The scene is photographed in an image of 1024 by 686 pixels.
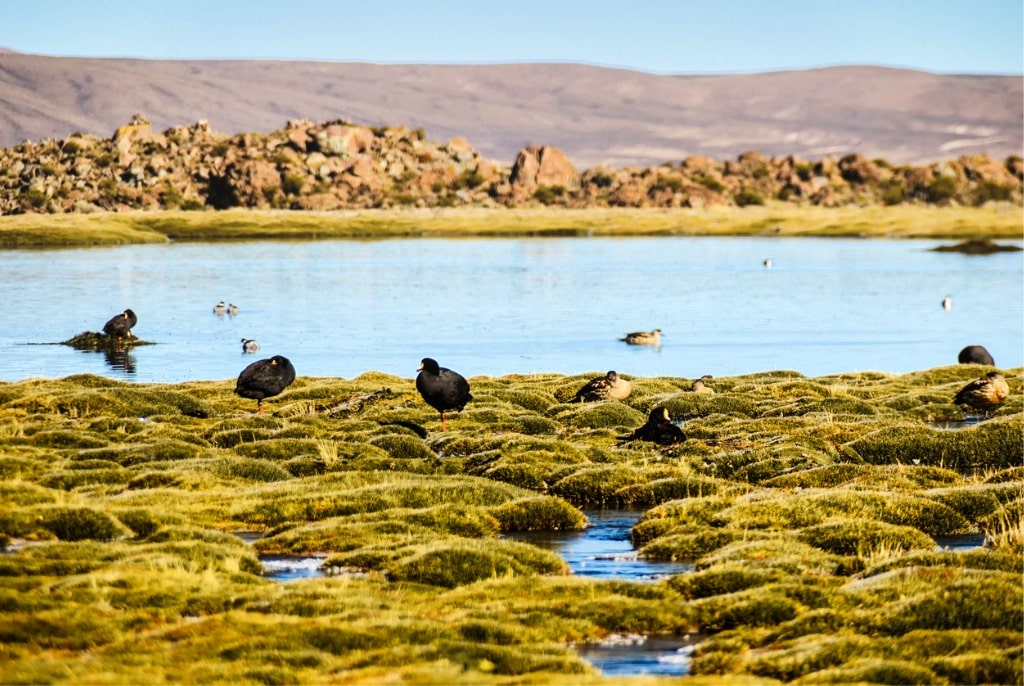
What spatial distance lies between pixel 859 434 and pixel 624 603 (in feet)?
61.9

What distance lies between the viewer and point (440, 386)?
3569cm

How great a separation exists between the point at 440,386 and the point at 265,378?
6.09 metres

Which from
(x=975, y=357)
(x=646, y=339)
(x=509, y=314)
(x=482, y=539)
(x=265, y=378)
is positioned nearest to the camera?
(x=482, y=539)

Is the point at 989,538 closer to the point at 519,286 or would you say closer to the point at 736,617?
the point at 736,617

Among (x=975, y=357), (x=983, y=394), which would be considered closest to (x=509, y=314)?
(x=975, y=357)

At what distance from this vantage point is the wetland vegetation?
15875mm

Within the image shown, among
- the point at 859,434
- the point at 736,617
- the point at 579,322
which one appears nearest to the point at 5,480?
the point at 736,617

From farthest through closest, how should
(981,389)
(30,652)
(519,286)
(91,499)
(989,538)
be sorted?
1. (519,286)
2. (981,389)
3. (91,499)
4. (989,538)
5. (30,652)

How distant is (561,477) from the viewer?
3042 cm

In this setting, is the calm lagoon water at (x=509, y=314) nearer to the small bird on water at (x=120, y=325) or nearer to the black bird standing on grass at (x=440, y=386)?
the small bird on water at (x=120, y=325)

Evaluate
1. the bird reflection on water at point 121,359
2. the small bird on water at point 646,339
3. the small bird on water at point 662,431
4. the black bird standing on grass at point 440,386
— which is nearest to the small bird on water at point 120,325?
the bird reflection on water at point 121,359

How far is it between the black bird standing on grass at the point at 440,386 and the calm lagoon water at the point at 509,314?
24973 mm

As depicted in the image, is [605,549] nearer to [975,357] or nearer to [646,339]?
[975,357]

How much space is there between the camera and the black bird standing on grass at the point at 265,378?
38.6 meters
